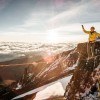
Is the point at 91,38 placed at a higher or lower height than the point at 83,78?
higher

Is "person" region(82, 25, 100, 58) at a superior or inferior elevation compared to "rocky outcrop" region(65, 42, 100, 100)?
superior

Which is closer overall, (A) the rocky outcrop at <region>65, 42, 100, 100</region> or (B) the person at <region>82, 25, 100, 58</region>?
(A) the rocky outcrop at <region>65, 42, 100, 100</region>

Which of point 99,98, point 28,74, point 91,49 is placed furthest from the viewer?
point 28,74

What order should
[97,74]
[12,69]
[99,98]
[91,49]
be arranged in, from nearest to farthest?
[99,98] → [97,74] → [91,49] → [12,69]

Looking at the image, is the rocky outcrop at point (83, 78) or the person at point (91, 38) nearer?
the rocky outcrop at point (83, 78)

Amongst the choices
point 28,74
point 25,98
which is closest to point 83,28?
point 25,98

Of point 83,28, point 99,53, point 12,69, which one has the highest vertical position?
point 83,28

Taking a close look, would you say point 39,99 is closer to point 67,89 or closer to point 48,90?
point 48,90

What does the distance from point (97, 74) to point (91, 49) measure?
7.58 feet

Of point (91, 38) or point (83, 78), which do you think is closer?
point (91, 38)

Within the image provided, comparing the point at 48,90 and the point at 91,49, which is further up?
the point at 91,49

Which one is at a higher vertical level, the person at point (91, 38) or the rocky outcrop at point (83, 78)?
the person at point (91, 38)

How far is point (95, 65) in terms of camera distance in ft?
59.3

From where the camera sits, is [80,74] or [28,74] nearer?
[80,74]
